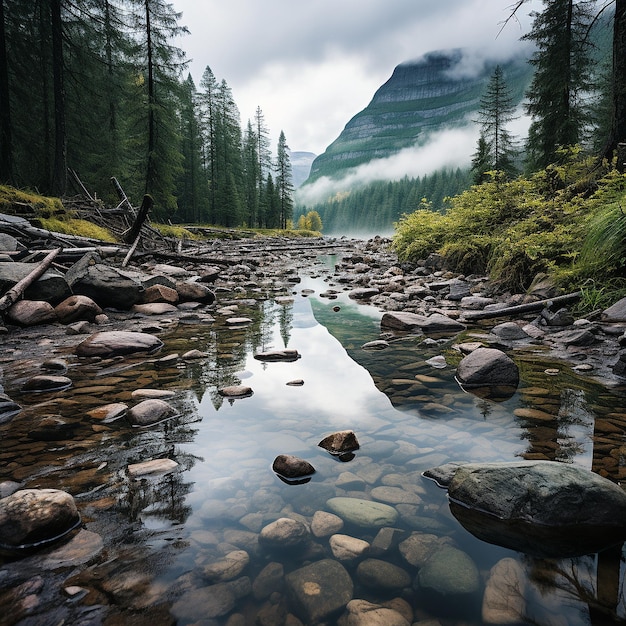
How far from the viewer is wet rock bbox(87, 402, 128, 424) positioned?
2.65 meters

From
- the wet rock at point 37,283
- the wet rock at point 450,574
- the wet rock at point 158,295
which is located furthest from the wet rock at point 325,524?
the wet rock at point 158,295

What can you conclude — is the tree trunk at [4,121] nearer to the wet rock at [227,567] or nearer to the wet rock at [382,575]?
the wet rock at [227,567]

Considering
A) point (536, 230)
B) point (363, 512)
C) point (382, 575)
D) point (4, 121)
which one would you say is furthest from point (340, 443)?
point (4, 121)

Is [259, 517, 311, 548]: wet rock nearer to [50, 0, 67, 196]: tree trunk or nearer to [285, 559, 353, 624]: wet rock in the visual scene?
[285, 559, 353, 624]: wet rock

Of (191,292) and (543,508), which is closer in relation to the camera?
(543,508)

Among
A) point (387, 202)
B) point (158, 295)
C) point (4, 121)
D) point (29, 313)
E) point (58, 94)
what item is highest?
point (387, 202)

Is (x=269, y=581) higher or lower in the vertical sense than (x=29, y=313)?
lower

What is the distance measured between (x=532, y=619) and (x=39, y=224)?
1207 centimetres

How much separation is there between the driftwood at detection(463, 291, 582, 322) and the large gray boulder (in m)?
4.02

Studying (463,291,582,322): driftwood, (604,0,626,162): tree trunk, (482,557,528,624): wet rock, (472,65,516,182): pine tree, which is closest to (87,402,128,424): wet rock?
(482,557,528,624): wet rock

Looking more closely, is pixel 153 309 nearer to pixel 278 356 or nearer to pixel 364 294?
pixel 278 356

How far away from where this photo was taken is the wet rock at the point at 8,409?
8.66ft

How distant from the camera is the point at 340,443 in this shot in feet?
7.48

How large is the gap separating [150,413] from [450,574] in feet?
6.80
